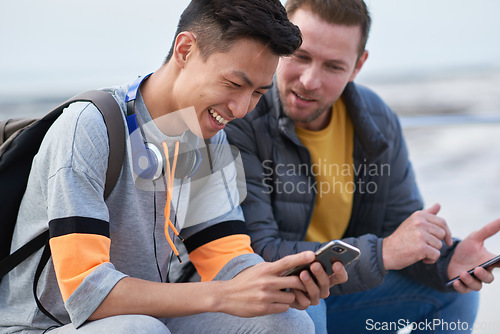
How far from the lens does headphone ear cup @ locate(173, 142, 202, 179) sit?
1.48m

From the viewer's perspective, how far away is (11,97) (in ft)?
36.1

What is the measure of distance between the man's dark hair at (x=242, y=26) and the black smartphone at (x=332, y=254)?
50cm

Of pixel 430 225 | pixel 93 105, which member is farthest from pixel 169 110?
pixel 430 225

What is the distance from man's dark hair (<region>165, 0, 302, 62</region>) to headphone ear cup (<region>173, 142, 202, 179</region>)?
0.81 ft

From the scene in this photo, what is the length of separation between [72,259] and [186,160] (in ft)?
1.38

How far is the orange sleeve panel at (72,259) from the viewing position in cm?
119

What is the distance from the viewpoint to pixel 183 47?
142 cm

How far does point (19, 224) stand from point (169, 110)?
464 mm

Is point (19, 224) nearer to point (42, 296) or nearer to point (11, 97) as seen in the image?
point (42, 296)

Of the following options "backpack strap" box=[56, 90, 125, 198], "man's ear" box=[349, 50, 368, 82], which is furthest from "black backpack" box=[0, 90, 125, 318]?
"man's ear" box=[349, 50, 368, 82]

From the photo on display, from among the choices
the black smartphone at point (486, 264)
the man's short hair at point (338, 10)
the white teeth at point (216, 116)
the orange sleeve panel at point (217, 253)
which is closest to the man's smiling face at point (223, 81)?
the white teeth at point (216, 116)

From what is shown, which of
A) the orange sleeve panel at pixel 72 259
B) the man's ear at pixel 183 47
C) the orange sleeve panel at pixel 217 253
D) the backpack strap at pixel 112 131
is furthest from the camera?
the orange sleeve panel at pixel 217 253

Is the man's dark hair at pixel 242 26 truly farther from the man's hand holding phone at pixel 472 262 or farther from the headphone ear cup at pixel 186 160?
the man's hand holding phone at pixel 472 262

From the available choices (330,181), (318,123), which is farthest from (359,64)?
(330,181)
